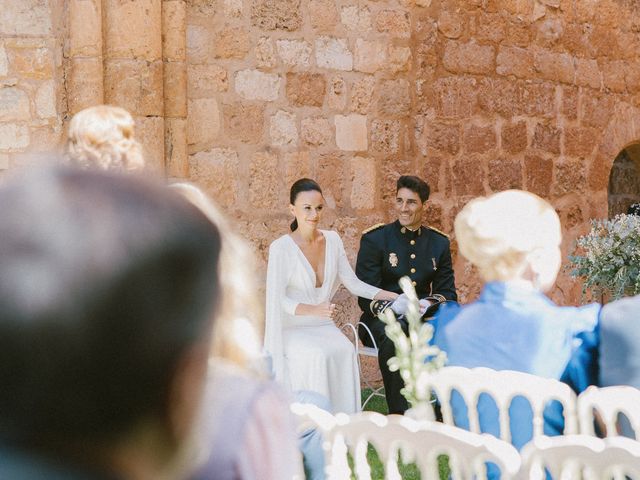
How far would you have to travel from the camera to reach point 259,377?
0.88 meters

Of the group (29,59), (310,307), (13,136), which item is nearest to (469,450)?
(310,307)

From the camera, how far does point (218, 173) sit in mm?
5891

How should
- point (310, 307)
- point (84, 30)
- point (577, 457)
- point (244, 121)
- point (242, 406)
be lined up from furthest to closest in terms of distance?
point (244, 121)
point (84, 30)
point (310, 307)
point (577, 457)
point (242, 406)

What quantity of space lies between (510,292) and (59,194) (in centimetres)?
201

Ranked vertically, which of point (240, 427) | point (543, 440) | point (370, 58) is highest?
point (370, 58)

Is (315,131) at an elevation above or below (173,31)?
below

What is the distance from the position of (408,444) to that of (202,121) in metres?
4.30

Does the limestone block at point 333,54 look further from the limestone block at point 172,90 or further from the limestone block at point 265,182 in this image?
the limestone block at point 172,90

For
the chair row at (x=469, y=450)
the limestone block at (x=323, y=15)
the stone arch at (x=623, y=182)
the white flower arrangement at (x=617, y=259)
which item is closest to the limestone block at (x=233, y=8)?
the limestone block at (x=323, y=15)

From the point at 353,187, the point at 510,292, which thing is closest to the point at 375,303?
the point at 353,187

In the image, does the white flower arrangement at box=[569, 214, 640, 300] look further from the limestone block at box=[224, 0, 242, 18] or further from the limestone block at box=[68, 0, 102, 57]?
the limestone block at box=[68, 0, 102, 57]

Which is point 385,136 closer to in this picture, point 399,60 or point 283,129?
point 399,60

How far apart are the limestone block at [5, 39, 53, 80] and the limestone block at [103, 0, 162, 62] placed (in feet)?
1.29

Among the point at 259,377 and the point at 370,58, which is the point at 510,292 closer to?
the point at 259,377
